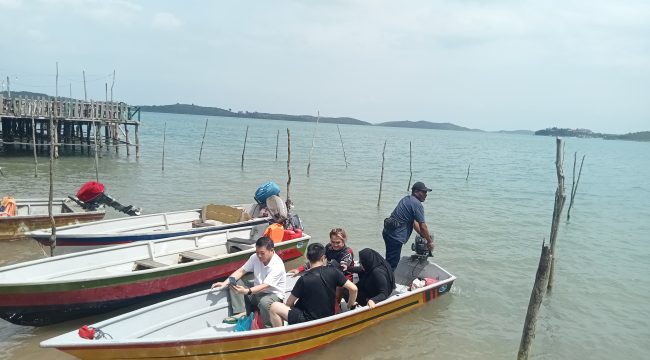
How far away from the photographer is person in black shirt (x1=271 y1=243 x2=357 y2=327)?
6.38m

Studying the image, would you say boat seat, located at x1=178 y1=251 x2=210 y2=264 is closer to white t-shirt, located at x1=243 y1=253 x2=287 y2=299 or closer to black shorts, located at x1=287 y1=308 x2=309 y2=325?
white t-shirt, located at x1=243 y1=253 x2=287 y2=299

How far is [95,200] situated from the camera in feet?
43.4

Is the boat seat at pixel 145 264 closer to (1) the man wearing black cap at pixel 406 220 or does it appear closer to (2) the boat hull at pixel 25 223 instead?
(1) the man wearing black cap at pixel 406 220

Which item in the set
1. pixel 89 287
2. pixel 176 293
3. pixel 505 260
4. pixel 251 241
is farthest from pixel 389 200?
pixel 89 287

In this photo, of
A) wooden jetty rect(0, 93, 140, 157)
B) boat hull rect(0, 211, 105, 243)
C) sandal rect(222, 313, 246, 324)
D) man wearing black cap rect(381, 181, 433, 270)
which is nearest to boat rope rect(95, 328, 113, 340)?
sandal rect(222, 313, 246, 324)

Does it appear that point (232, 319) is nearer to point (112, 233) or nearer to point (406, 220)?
point (406, 220)

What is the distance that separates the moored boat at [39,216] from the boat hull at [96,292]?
4.65 meters

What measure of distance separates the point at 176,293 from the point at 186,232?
7.32 feet

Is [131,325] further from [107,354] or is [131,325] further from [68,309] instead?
[68,309]

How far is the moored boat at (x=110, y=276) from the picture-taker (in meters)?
7.45

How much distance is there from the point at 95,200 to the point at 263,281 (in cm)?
832

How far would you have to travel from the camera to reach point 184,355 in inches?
238

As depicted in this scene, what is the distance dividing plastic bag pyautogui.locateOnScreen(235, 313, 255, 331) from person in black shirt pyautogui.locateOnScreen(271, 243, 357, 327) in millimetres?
510

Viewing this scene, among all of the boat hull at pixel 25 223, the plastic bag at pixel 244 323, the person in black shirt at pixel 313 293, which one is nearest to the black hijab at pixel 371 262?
the person in black shirt at pixel 313 293
